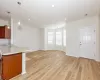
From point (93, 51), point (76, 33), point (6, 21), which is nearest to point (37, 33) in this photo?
point (6, 21)

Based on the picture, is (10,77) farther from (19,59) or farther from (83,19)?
(83,19)

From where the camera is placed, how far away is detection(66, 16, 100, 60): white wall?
588 centimetres

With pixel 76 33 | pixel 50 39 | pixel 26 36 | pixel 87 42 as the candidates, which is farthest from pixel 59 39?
pixel 87 42

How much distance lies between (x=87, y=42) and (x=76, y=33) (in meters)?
1.04

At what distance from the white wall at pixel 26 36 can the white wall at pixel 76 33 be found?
4027 millimetres

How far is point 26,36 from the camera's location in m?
9.67

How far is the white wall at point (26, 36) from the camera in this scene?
828cm

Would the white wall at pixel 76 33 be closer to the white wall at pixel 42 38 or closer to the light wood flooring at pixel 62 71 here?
the light wood flooring at pixel 62 71

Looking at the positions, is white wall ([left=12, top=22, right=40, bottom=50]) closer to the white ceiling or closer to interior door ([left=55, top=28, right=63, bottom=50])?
interior door ([left=55, top=28, right=63, bottom=50])

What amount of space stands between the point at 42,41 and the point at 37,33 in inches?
41.0

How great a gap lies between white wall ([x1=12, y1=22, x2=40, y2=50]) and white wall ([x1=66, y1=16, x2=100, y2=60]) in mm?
4027

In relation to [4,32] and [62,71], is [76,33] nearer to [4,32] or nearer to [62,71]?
[62,71]

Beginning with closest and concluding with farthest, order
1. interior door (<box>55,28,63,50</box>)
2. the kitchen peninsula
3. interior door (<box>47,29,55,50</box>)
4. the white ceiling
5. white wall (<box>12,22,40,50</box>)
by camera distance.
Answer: the kitchen peninsula, the white ceiling, white wall (<box>12,22,40,50</box>), interior door (<box>55,28,63,50</box>), interior door (<box>47,29,55,50</box>)

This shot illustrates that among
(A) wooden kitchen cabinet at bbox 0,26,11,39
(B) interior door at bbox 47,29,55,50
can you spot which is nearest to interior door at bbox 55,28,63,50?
(B) interior door at bbox 47,29,55,50
